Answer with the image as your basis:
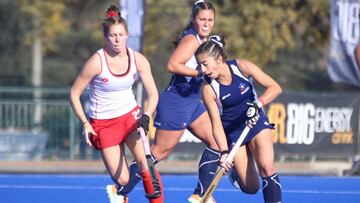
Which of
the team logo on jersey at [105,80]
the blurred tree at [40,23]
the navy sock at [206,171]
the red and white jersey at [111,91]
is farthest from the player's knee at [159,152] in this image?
the blurred tree at [40,23]

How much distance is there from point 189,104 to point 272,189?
1.76 meters

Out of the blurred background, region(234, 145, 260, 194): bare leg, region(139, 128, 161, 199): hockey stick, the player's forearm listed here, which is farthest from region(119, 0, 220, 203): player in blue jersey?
the blurred background

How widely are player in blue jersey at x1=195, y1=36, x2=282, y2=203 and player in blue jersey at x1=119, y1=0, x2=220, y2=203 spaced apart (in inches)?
30.8

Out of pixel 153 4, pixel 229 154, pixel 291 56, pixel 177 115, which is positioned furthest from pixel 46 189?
pixel 291 56

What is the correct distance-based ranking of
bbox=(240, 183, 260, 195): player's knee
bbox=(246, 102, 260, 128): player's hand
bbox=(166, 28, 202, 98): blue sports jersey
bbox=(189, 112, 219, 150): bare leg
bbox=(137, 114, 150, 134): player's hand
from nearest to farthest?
bbox=(246, 102, 260, 128): player's hand
bbox=(137, 114, 150, 134): player's hand
bbox=(240, 183, 260, 195): player's knee
bbox=(166, 28, 202, 98): blue sports jersey
bbox=(189, 112, 219, 150): bare leg

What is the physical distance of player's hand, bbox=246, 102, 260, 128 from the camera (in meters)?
10.3

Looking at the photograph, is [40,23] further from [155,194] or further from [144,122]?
[144,122]

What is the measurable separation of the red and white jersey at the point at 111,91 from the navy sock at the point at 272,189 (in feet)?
4.99

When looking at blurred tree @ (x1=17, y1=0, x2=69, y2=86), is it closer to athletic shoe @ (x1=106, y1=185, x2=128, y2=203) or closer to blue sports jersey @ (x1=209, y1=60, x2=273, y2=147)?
athletic shoe @ (x1=106, y1=185, x2=128, y2=203)

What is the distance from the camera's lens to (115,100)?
1091 cm

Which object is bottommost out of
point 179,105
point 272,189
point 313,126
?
point 313,126

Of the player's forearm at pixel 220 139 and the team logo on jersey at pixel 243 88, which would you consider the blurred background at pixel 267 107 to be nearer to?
the team logo on jersey at pixel 243 88

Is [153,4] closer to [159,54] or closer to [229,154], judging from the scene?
[159,54]

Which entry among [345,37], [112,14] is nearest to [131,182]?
[112,14]
